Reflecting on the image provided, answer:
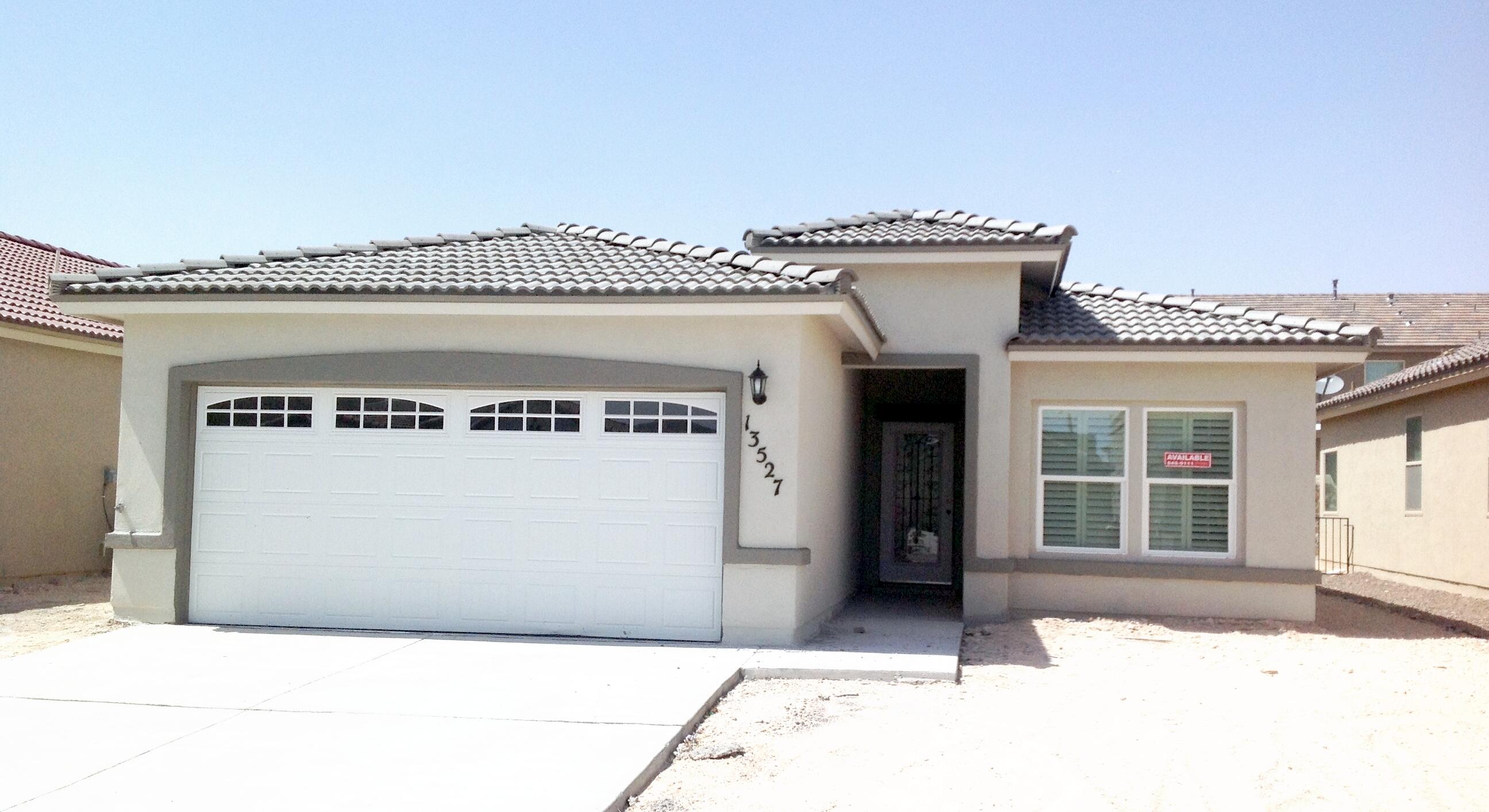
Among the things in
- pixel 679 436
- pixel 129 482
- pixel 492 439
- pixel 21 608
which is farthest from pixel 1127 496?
pixel 21 608

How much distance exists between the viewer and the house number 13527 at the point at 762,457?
33.2 feet

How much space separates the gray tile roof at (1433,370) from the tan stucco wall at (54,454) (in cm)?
1827

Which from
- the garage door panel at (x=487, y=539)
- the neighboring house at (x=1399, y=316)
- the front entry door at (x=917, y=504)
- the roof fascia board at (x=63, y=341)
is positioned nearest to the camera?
the garage door panel at (x=487, y=539)

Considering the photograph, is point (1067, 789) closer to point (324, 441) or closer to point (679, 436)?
point (679, 436)

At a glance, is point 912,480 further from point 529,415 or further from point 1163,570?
point 529,415

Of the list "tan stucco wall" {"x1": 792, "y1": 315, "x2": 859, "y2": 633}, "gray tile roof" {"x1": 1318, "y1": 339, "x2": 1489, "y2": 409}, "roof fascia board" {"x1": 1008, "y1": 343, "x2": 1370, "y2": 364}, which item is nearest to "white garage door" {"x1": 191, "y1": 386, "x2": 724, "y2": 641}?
"tan stucco wall" {"x1": 792, "y1": 315, "x2": 859, "y2": 633}

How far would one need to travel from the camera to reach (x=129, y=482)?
1098 cm

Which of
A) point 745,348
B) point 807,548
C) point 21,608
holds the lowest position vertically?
point 21,608

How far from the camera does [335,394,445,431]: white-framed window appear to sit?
10758mm

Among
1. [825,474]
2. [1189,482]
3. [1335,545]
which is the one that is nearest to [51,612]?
[825,474]

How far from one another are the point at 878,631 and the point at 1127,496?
346 cm

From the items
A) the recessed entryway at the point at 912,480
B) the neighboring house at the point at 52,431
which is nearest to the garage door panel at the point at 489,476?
the recessed entryway at the point at 912,480

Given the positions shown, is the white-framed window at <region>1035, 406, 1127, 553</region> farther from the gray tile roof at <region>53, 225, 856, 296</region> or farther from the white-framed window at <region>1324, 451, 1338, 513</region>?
the white-framed window at <region>1324, 451, 1338, 513</region>

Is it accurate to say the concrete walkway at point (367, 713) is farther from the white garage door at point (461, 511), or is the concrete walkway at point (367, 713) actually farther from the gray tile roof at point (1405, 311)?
the gray tile roof at point (1405, 311)
